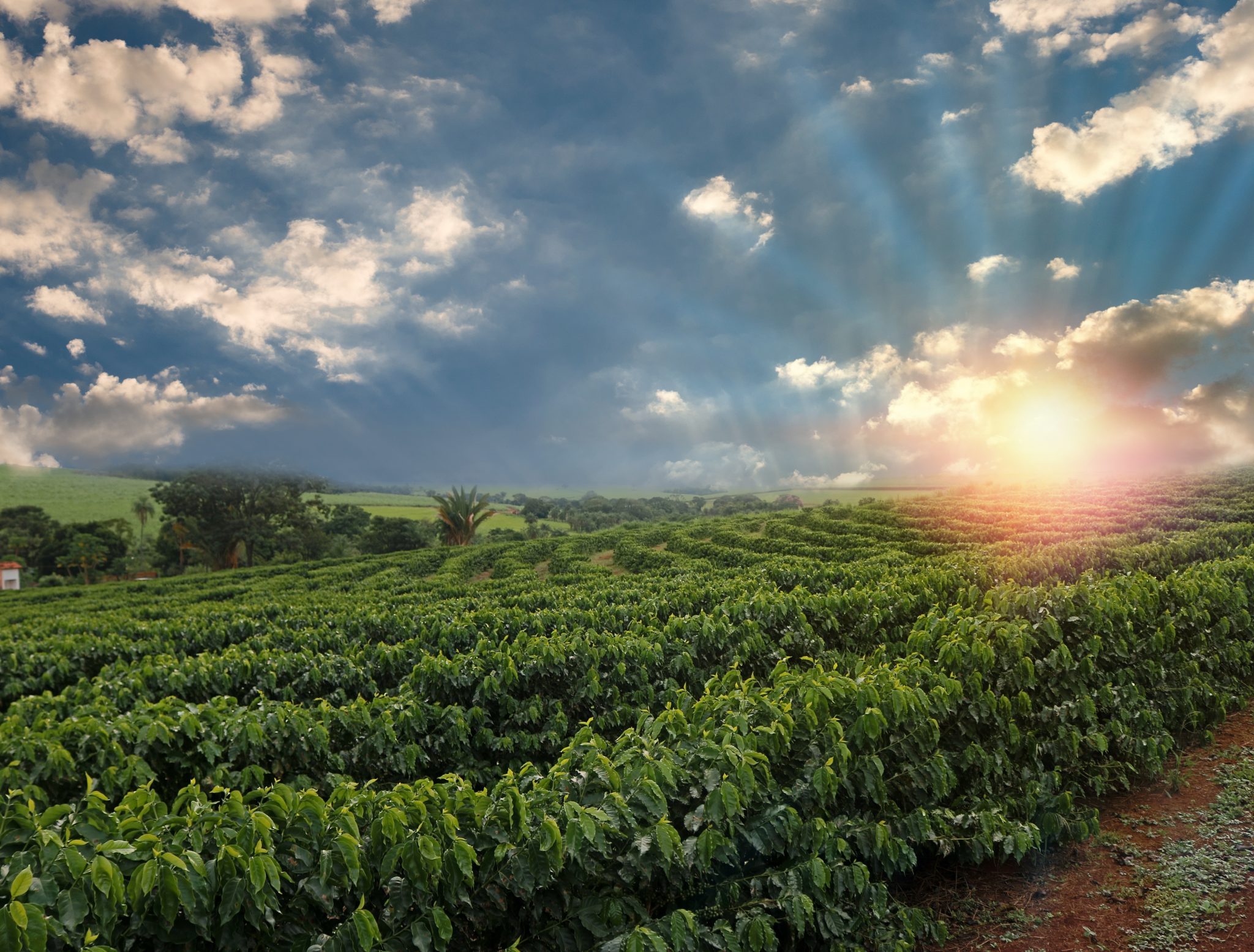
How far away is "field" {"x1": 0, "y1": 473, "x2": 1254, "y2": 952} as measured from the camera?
3584 mm

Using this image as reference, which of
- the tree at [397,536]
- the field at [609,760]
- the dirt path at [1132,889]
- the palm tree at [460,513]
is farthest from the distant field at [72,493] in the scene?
the dirt path at [1132,889]

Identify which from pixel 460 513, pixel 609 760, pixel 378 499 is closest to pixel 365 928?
pixel 609 760

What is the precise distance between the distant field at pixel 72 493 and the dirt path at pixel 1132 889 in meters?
138

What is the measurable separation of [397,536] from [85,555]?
138 ft

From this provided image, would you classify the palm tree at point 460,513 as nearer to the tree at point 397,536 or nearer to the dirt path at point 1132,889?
the tree at point 397,536

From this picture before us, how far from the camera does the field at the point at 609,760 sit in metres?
3.58

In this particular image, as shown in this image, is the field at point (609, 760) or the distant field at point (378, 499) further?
the distant field at point (378, 499)

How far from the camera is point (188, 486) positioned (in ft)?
228

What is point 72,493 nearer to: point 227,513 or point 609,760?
point 227,513

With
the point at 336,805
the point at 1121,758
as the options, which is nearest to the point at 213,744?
the point at 336,805

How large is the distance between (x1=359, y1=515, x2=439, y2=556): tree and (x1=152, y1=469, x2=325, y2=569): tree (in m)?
10.3

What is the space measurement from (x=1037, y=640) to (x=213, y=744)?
29.5ft

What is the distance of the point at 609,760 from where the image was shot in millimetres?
4406

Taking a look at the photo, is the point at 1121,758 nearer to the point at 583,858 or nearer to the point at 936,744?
the point at 936,744
